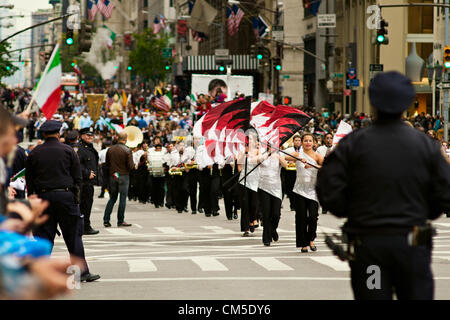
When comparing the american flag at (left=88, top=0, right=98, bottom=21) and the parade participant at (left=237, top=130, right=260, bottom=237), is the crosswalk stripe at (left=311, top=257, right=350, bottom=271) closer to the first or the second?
the parade participant at (left=237, top=130, right=260, bottom=237)

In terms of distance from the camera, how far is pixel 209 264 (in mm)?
14547

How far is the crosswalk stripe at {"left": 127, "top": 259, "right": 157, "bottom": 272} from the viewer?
Result: 14.0 meters

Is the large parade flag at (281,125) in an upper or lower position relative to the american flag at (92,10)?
lower

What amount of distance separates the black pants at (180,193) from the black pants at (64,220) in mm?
16261

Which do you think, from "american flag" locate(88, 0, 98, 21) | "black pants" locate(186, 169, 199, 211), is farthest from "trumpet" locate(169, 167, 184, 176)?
"american flag" locate(88, 0, 98, 21)

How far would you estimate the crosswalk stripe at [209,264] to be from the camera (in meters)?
14.0

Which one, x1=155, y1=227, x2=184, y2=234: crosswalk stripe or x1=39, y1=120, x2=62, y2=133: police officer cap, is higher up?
x1=39, y1=120, x2=62, y2=133: police officer cap

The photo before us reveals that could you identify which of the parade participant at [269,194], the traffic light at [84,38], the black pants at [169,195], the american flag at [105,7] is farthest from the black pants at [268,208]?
the american flag at [105,7]

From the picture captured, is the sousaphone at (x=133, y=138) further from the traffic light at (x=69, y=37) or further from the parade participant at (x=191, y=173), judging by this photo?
the traffic light at (x=69, y=37)

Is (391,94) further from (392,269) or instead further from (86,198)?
(86,198)

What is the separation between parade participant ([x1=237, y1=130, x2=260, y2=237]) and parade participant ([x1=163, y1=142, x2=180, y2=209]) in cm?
909

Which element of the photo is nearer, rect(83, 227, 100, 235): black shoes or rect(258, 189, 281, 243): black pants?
rect(258, 189, 281, 243): black pants

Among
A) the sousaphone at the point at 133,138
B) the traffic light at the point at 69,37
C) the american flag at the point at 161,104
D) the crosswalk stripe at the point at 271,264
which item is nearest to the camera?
the crosswalk stripe at the point at 271,264

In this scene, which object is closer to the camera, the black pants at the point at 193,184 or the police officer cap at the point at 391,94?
the police officer cap at the point at 391,94
